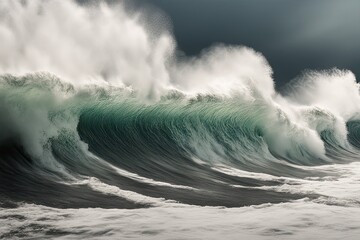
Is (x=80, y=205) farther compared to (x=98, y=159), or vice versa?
(x=98, y=159)

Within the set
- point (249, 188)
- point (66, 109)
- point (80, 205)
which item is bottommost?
point (80, 205)

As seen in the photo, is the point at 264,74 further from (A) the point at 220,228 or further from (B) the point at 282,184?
(A) the point at 220,228

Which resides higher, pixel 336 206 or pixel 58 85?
pixel 58 85

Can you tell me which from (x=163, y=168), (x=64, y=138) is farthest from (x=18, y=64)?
(x=163, y=168)

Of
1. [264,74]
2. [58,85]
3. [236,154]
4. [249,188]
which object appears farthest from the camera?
[264,74]

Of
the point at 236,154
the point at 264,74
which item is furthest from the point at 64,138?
the point at 264,74

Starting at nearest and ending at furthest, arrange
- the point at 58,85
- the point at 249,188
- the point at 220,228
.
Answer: the point at 220,228 → the point at 249,188 → the point at 58,85
